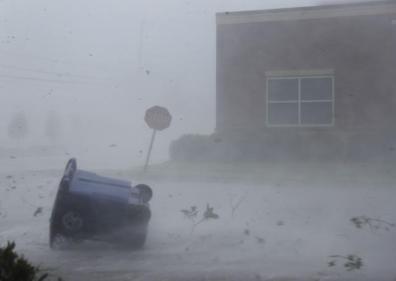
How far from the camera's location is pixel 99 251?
348 centimetres

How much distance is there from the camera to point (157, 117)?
497 centimetres

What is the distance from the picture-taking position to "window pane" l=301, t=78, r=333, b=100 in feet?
24.4

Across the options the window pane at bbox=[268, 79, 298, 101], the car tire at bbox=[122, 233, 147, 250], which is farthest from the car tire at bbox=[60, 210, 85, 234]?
the window pane at bbox=[268, 79, 298, 101]

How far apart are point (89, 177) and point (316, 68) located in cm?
384

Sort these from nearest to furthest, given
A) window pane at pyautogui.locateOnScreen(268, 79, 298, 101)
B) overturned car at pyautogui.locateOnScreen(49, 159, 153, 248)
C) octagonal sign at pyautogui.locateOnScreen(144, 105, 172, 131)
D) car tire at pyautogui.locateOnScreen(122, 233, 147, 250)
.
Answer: overturned car at pyautogui.locateOnScreen(49, 159, 153, 248) → car tire at pyautogui.locateOnScreen(122, 233, 147, 250) → octagonal sign at pyautogui.locateOnScreen(144, 105, 172, 131) → window pane at pyautogui.locateOnScreen(268, 79, 298, 101)

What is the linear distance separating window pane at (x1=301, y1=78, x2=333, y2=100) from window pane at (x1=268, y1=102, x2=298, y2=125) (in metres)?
0.26

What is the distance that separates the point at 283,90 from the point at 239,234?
4.81 metres

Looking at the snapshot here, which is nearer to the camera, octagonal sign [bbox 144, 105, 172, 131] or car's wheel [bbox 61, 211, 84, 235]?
car's wheel [bbox 61, 211, 84, 235]

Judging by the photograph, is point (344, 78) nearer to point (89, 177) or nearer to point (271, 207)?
point (271, 207)

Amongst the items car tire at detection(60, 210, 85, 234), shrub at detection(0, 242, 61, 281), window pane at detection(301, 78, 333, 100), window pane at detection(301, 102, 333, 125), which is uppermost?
window pane at detection(301, 78, 333, 100)

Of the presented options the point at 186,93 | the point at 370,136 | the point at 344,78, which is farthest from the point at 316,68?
the point at 186,93

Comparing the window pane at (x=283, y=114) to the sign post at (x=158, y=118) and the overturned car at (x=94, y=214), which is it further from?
the overturned car at (x=94, y=214)

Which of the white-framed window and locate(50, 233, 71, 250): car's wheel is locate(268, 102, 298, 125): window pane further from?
locate(50, 233, 71, 250): car's wheel

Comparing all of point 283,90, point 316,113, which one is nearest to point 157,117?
point 316,113
